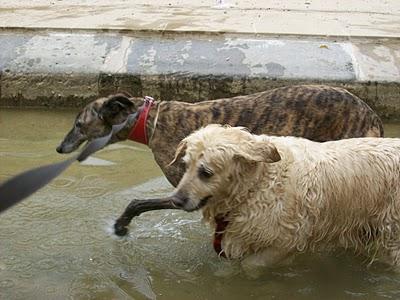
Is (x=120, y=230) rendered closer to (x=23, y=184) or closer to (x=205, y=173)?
(x=205, y=173)

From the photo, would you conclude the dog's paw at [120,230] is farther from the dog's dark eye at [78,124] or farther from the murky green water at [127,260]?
A: the dog's dark eye at [78,124]

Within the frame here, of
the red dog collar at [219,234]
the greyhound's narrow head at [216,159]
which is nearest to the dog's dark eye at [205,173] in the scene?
the greyhound's narrow head at [216,159]

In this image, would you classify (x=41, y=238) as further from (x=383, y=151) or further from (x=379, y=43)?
(x=379, y=43)

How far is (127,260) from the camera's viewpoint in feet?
17.1

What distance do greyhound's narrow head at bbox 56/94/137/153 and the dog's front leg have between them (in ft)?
2.20

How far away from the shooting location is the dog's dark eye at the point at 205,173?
4422 mm

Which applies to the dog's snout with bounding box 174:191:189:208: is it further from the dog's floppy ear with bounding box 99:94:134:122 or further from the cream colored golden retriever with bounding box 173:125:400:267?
the dog's floppy ear with bounding box 99:94:134:122

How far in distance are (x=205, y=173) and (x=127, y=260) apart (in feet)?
3.92

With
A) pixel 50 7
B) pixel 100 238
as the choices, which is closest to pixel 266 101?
pixel 100 238

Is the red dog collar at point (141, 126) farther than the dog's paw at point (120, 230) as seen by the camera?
Yes

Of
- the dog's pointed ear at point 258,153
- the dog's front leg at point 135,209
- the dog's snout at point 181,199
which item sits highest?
the dog's pointed ear at point 258,153

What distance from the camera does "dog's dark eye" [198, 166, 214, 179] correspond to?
4422mm

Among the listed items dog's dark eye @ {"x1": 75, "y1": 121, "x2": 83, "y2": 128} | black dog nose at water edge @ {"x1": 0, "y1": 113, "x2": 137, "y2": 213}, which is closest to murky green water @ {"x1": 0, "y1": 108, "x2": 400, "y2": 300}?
dog's dark eye @ {"x1": 75, "y1": 121, "x2": 83, "y2": 128}

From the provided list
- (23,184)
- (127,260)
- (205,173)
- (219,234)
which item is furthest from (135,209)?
(23,184)
